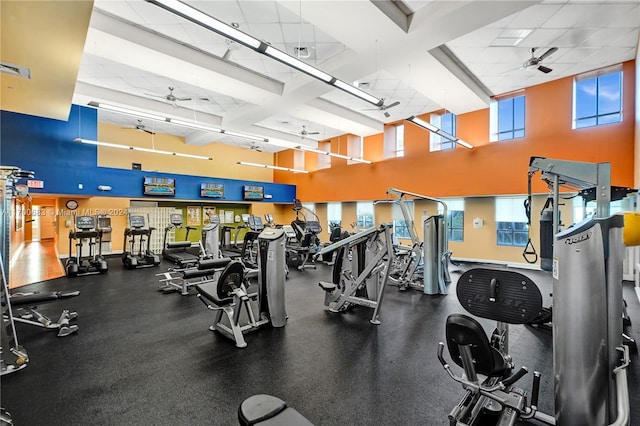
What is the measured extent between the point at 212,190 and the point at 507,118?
9988 mm

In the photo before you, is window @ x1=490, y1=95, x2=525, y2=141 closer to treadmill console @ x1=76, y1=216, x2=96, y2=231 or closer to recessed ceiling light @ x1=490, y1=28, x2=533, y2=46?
recessed ceiling light @ x1=490, y1=28, x2=533, y2=46

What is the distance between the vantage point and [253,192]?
12312 millimetres

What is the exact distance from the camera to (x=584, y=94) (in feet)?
22.5

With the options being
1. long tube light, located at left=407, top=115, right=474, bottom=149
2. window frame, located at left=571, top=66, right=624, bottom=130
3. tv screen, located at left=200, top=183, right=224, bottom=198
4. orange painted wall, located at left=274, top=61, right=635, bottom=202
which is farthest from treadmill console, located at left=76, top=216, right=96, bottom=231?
window frame, located at left=571, top=66, right=624, bottom=130

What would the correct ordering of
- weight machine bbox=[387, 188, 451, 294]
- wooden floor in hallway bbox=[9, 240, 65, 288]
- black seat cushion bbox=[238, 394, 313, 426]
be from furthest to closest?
wooden floor in hallway bbox=[9, 240, 65, 288]
weight machine bbox=[387, 188, 451, 294]
black seat cushion bbox=[238, 394, 313, 426]

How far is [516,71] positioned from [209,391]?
27.1 feet

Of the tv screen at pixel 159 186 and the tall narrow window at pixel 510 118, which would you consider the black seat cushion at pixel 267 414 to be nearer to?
the tall narrow window at pixel 510 118

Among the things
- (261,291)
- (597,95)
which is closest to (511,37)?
(597,95)

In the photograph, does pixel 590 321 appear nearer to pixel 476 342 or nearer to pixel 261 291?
pixel 476 342

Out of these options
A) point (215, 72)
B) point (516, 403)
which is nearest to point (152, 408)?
point (516, 403)

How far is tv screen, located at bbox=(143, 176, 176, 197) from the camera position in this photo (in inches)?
377

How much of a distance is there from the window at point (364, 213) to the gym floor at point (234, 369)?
7238mm

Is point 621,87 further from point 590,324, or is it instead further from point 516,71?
point 590,324

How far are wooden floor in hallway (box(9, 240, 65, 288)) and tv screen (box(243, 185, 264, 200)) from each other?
621cm
